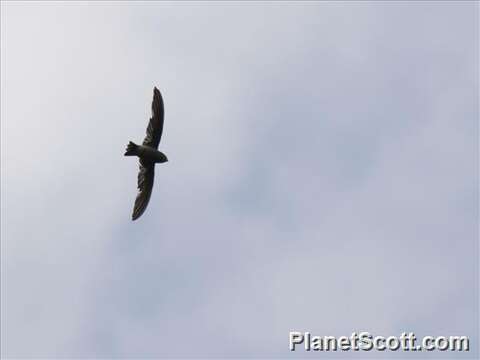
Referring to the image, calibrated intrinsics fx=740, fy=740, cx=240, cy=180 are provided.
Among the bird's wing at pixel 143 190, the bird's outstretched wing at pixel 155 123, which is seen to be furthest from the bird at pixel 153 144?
the bird's wing at pixel 143 190

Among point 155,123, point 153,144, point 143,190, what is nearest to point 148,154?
point 153,144

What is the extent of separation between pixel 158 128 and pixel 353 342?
1660 centimetres

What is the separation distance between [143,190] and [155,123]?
12.8 feet

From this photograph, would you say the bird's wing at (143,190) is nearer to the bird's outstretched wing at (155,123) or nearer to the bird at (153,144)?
the bird at (153,144)

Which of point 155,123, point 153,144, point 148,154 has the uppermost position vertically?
point 155,123

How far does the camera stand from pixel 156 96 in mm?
37344

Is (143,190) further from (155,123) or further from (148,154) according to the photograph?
(155,123)

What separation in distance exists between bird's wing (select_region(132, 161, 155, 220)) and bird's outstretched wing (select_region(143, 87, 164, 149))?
1.76 m

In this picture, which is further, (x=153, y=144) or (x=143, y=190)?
(x=143, y=190)

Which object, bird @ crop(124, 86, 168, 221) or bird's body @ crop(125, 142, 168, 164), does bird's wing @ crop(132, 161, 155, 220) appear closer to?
bird @ crop(124, 86, 168, 221)

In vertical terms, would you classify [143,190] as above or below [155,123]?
below

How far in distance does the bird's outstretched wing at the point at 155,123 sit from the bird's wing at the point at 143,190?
1.76 metres

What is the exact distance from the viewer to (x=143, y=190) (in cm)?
3903

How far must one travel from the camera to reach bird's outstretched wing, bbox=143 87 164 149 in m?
37.2
